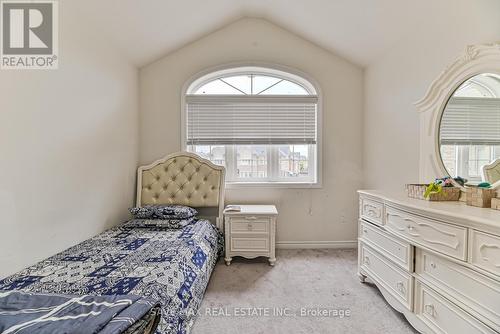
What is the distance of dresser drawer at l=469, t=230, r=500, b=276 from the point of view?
3.51 ft

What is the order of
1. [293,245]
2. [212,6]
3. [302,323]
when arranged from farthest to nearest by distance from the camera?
[293,245] < [212,6] < [302,323]

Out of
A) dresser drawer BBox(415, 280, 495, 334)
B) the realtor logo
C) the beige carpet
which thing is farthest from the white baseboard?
the realtor logo

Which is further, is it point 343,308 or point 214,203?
point 214,203

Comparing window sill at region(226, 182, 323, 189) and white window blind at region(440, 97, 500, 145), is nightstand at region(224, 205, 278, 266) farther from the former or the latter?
white window blind at region(440, 97, 500, 145)

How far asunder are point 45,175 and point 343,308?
238cm

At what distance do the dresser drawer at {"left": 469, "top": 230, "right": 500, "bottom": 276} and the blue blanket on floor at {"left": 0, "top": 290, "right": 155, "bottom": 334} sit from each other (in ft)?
4.95

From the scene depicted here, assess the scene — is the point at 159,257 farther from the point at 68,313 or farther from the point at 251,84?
the point at 251,84

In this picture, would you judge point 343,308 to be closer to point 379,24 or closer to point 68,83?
point 379,24

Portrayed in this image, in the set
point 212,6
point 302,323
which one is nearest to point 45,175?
point 302,323

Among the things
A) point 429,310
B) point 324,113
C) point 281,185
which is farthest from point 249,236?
point 324,113

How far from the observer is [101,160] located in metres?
2.31

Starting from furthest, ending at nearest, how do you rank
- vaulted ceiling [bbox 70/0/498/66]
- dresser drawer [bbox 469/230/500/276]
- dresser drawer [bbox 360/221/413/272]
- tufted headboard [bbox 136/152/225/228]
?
tufted headboard [bbox 136/152/225/228] < vaulted ceiling [bbox 70/0/498/66] < dresser drawer [bbox 360/221/413/272] < dresser drawer [bbox 469/230/500/276]

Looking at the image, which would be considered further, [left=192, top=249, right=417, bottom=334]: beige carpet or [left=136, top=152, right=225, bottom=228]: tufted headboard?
[left=136, top=152, right=225, bottom=228]: tufted headboard

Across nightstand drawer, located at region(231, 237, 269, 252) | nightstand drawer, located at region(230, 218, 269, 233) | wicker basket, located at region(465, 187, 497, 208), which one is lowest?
nightstand drawer, located at region(231, 237, 269, 252)
